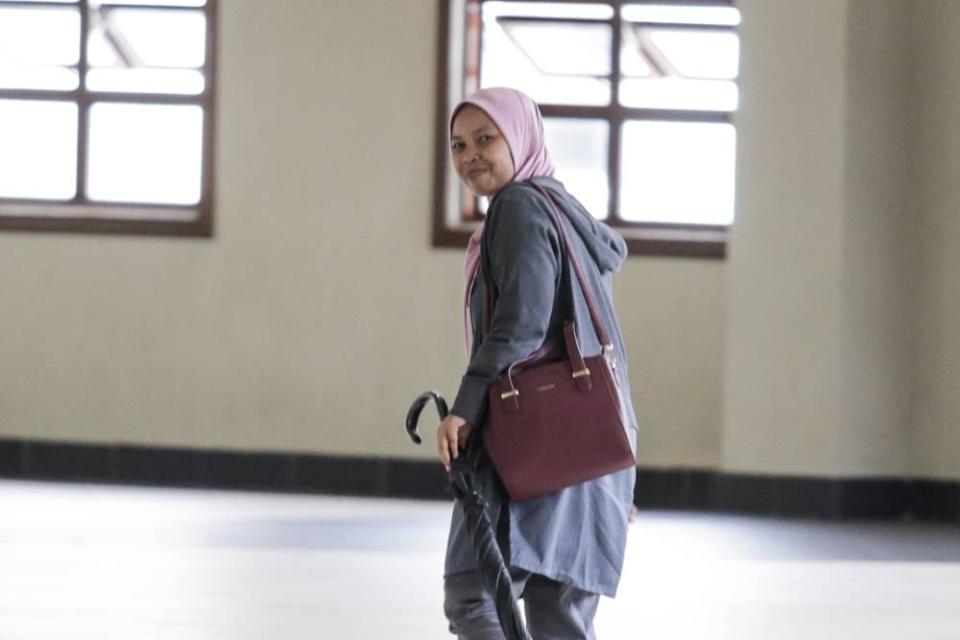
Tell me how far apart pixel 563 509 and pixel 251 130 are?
20.2 feet

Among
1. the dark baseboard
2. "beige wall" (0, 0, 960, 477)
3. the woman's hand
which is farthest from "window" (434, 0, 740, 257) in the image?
the woman's hand

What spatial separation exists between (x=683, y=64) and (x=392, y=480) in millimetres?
2446

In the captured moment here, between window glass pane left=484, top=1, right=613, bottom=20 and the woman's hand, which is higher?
window glass pane left=484, top=1, right=613, bottom=20

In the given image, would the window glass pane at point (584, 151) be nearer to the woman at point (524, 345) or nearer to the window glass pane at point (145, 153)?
the window glass pane at point (145, 153)

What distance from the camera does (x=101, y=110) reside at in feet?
30.3

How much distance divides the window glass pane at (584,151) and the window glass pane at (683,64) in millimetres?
310

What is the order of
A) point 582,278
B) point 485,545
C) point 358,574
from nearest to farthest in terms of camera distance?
1. point 485,545
2. point 582,278
3. point 358,574

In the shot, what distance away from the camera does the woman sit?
2.95 metres

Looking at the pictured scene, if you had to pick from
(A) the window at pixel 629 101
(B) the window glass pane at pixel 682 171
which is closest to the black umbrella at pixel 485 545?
(A) the window at pixel 629 101

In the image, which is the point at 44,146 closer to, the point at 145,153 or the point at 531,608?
the point at 145,153

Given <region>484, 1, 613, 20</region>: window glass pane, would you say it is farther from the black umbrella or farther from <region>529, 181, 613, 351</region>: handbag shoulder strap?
the black umbrella

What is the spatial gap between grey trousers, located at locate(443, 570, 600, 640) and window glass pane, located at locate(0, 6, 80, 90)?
670cm

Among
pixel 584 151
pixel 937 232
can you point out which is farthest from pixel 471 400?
pixel 584 151

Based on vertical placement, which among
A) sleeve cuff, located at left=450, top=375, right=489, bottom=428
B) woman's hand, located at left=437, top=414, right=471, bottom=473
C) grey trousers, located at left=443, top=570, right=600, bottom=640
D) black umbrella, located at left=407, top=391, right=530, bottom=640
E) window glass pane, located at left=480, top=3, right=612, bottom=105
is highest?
window glass pane, located at left=480, top=3, right=612, bottom=105
